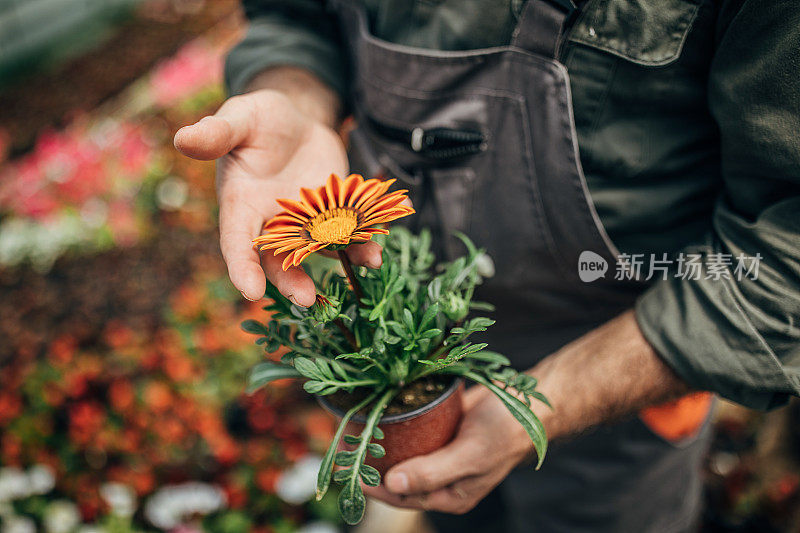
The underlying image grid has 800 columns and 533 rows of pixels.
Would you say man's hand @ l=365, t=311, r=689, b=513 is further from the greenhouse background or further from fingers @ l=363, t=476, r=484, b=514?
the greenhouse background

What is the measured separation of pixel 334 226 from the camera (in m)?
0.75

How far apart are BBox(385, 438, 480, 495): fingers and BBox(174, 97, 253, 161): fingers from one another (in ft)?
2.00

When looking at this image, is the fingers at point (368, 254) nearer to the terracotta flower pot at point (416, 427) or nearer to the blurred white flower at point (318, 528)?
the terracotta flower pot at point (416, 427)

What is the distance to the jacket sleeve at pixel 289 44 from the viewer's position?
1.34 m

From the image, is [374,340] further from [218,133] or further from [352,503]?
[218,133]

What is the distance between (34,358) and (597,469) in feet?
7.17

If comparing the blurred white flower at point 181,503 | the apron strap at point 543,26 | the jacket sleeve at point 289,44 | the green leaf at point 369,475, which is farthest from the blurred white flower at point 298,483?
the apron strap at point 543,26

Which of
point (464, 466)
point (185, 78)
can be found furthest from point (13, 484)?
point (185, 78)

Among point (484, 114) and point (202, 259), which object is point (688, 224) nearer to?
point (484, 114)

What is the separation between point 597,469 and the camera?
144 centimetres

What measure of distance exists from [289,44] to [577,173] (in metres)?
0.78

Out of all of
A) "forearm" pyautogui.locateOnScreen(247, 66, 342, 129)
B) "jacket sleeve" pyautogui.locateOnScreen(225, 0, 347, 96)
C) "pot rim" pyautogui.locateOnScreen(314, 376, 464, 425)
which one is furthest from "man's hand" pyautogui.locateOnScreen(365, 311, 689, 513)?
"jacket sleeve" pyautogui.locateOnScreen(225, 0, 347, 96)

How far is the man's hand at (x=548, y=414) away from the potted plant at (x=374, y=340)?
0.15 feet

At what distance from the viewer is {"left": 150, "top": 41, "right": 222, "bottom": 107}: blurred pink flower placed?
11.7 ft
